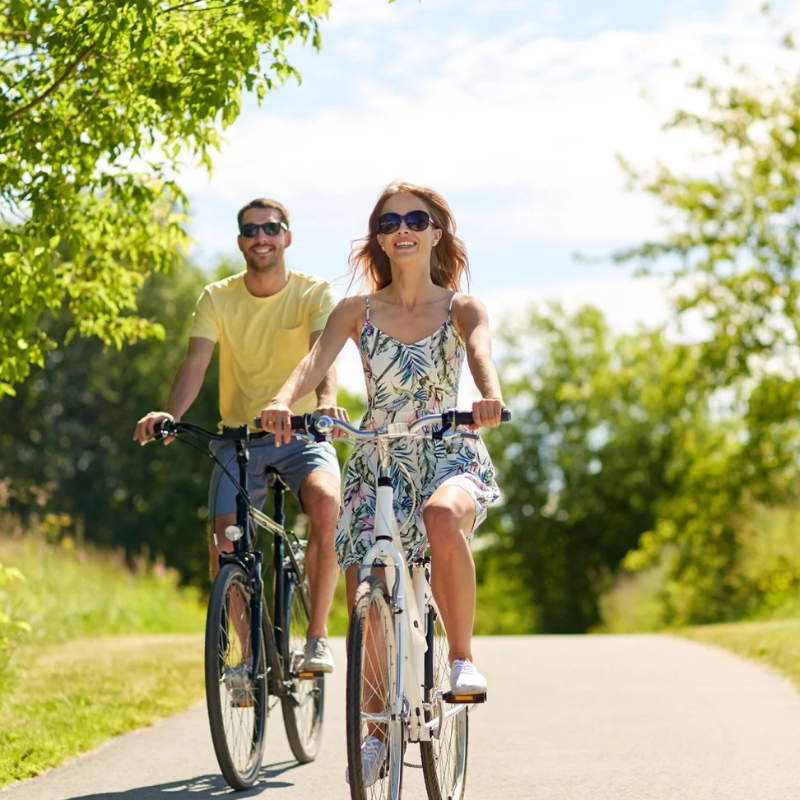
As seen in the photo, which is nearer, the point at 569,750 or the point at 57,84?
the point at 569,750

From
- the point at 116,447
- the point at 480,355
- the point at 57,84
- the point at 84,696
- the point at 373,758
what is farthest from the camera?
the point at 116,447

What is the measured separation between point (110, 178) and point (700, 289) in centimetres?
1986

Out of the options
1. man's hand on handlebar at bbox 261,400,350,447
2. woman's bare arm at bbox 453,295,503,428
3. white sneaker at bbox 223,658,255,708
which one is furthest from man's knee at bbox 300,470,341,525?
Result: man's hand on handlebar at bbox 261,400,350,447

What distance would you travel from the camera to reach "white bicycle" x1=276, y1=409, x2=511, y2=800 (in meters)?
4.66

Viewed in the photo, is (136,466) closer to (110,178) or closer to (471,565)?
(110,178)

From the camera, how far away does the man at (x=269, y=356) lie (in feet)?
22.9

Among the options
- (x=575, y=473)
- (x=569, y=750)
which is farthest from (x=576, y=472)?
(x=569, y=750)

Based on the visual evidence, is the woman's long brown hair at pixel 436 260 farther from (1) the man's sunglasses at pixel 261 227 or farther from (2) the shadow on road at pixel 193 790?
(2) the shadow on road at pixel 193 790

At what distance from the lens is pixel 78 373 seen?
37219 mm

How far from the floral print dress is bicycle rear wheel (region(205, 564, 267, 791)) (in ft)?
3.08

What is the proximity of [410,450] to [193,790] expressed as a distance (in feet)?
6.56

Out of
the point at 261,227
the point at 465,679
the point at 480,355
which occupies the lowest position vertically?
the point at 465,679

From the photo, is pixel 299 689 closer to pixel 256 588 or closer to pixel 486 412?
pixel 256 588

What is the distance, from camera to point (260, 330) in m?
7.22
